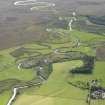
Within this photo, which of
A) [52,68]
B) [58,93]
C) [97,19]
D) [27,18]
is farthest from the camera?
[27,18]

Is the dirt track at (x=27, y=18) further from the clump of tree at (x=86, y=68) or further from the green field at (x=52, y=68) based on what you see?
the clump of tree at (x=86, y=68)

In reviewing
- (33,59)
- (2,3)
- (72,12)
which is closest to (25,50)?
(33,59)

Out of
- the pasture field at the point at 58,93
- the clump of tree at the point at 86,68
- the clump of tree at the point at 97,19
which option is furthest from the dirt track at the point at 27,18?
the pasture field at the point at 58,93

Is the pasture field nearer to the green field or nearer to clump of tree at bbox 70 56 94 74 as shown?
the green field

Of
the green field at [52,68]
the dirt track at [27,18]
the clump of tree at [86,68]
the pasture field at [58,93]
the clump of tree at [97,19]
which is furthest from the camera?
the clump of tree at [97,19]

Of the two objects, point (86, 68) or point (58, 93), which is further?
point (86, 68)

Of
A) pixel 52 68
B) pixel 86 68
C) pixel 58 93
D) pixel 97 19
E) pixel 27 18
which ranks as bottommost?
pixel 58 93

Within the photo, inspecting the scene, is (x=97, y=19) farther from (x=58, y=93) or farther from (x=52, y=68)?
(x=58, y=93)

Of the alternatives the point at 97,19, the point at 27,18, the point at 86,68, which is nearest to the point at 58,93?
the point at 86,68

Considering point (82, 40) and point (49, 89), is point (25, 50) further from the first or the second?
point (49, 89)

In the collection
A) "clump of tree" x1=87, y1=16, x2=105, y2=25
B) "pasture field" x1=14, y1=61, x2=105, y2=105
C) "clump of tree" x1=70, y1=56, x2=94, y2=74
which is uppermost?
"clump of tree" x1=87, y1=16, x2=105, y2=25

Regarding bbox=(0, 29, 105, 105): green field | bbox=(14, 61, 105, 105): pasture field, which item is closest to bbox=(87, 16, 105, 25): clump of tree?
bbox=(0, 29, 105, 105): green field
